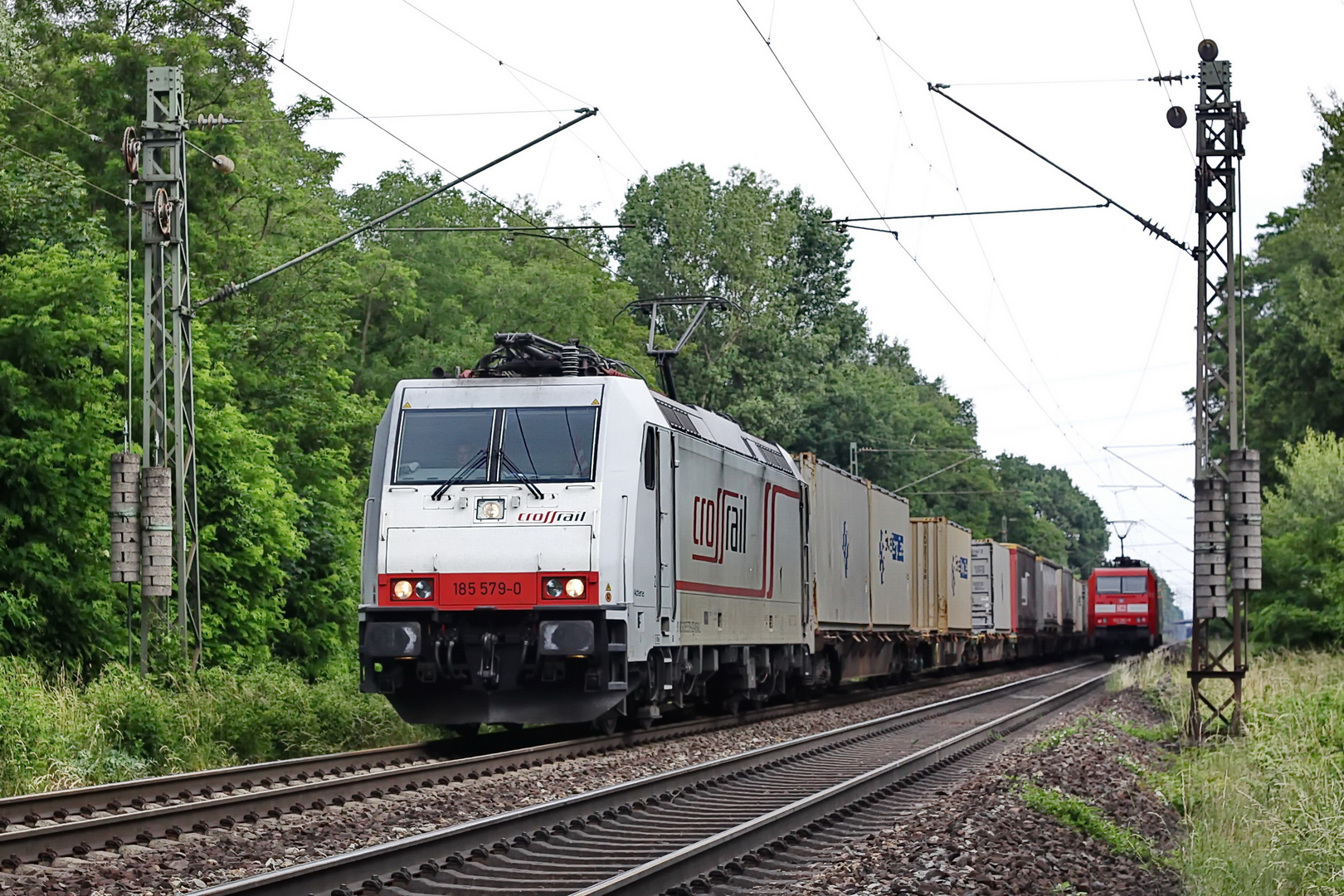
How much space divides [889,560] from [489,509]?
15725 millimetres

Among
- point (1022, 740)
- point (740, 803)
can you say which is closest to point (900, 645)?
point (1022, 740)

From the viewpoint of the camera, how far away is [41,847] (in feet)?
28.9

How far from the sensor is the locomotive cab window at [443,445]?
1516 centimetres

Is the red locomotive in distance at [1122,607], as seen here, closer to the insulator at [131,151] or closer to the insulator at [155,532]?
the insulator at [155,532]

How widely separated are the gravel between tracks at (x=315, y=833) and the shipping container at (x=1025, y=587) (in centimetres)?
2982

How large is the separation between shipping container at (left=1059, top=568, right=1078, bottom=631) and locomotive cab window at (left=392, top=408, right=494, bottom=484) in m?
45.3

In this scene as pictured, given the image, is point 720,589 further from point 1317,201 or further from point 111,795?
point 1317,201

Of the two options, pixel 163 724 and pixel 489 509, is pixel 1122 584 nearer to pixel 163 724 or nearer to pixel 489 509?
pixel 489 509

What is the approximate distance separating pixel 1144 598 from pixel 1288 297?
467 inches

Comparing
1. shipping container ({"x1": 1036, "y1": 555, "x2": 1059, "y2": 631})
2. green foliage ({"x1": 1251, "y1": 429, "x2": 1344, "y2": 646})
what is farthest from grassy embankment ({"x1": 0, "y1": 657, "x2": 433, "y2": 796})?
shipping container ({"x1": 1036, "y1": 555, "x2": 1059, "y2": 631})

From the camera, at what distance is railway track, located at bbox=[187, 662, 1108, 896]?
26.9ft

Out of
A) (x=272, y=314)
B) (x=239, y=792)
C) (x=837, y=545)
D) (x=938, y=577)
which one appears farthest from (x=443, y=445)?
(x=938, y=577)

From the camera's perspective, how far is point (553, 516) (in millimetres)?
14695

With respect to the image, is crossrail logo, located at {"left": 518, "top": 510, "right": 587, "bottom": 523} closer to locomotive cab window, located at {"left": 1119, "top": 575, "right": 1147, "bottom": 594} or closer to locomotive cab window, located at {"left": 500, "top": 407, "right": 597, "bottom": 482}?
locomotive cab window, located at {"left": 500, "top": 407, "right": 597, "bottom": 482}
